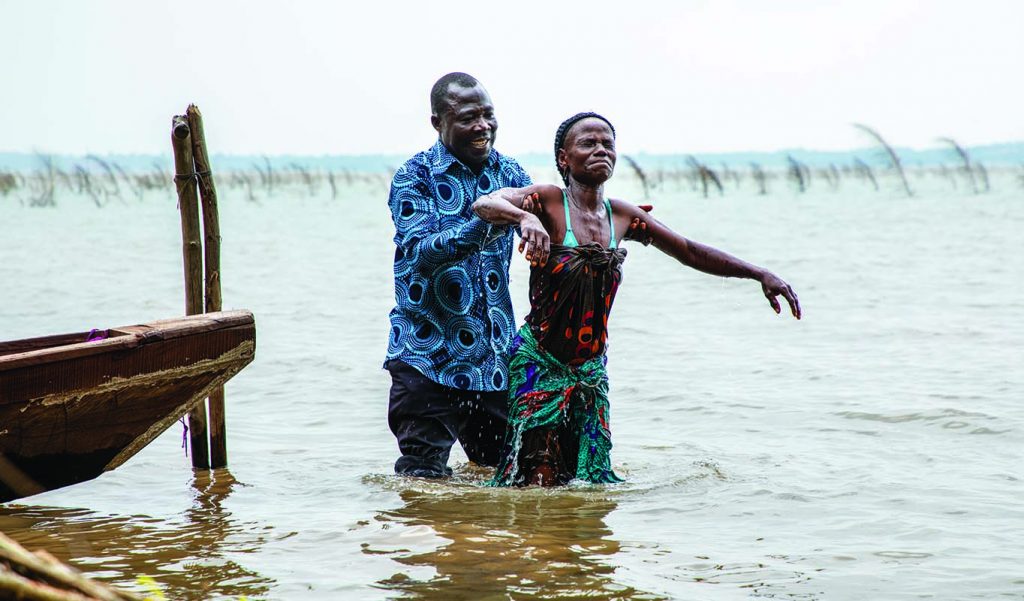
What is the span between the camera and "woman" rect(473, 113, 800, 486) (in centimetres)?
382

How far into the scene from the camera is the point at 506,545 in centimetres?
376

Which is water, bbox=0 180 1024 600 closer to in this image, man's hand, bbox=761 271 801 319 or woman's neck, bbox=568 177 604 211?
man's hand, bbox=761 271 801 319

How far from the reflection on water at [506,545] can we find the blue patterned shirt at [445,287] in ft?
1.49

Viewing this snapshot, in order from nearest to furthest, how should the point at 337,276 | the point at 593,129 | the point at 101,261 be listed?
1. the point at 593,129
2. the point at 337,276
3. the point at 101,261

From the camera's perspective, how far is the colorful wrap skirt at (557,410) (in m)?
3.94

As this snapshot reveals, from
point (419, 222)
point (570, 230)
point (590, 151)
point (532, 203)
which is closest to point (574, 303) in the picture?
point (570, 230)

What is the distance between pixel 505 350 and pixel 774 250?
1488 cm

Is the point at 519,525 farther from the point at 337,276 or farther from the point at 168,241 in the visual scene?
the point at 168,241

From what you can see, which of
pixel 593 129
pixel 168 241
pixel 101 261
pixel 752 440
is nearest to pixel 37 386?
pixel 593 129

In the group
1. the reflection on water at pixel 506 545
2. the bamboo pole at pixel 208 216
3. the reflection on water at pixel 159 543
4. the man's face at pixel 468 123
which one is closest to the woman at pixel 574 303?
the reflection on water at pixel 506 545

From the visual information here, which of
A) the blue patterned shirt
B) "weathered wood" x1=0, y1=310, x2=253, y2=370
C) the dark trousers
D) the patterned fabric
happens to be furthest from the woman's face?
"weathered wood" x1=0, y1=310, x2=253, y2=370

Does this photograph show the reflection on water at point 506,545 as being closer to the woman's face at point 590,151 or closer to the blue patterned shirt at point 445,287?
the blue patterned shirt at point 445,287

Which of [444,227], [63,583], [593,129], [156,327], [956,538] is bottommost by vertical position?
[956,538]

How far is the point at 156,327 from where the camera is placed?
3895mm
